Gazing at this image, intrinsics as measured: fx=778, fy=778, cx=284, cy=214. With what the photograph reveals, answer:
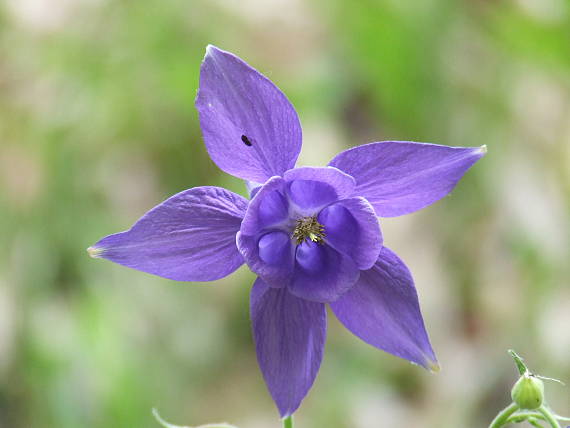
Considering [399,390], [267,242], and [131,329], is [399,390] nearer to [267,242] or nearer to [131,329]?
[131,329]

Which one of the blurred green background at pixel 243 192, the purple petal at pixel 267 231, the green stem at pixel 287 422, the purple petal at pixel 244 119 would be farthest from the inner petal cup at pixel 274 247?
the blurred green background at pixel 243 192

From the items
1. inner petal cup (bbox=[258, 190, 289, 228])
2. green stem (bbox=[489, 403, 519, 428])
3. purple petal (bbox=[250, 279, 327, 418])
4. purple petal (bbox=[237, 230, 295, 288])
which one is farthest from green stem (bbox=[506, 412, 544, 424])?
inner petal cup (bbox=[258, 190, 289, 228])

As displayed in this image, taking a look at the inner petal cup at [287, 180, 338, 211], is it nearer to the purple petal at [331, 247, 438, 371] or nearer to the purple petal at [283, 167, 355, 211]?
the purple petal at [283, 167, 355, 211]

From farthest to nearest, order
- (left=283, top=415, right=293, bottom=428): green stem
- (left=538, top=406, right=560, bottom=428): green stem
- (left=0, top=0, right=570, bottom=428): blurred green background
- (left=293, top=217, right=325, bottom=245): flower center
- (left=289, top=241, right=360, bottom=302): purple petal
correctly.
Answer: (left=0, top=0, right=570, bottom=428): blurred green background, (left=293, top=217, right=325, bottom=245): flower center, (left=289, top=241, right=360, bottom=302): purple petal, (left=283, top=415, right=293, bottom=428): green stem, (left=538, top=406, right=560, bottom=428): green stem

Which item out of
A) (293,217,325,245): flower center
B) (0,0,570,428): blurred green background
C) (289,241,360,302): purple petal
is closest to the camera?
(289,241,360,302): purple petal

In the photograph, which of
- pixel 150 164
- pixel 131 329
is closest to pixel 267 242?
pixel 131 329

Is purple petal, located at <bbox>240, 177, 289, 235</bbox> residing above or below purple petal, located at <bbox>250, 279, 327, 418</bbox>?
above
